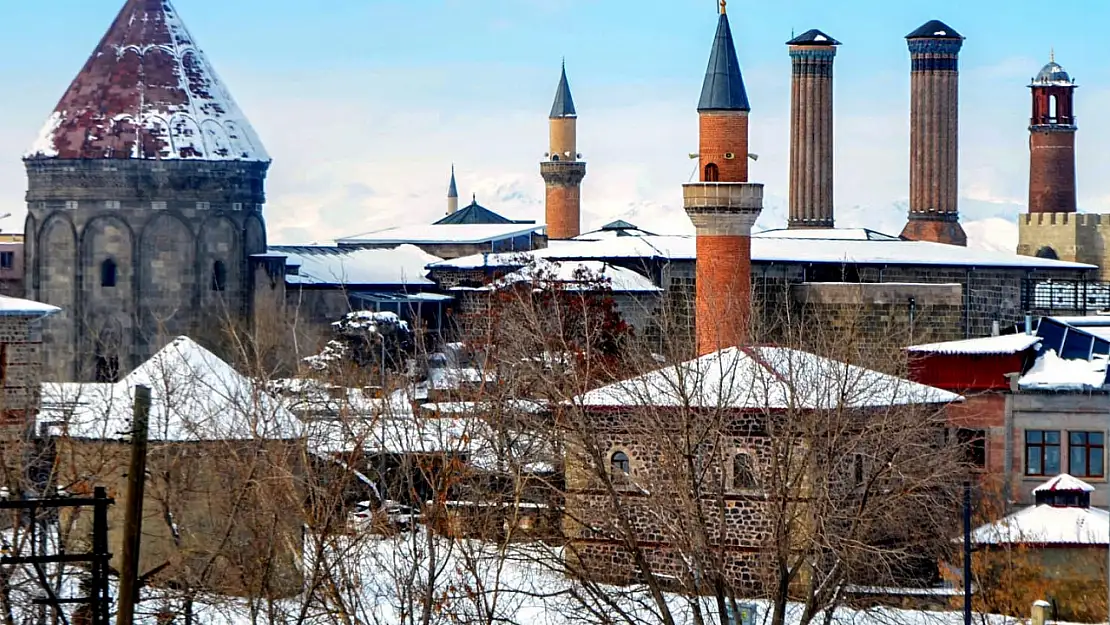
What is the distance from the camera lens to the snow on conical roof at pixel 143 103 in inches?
1417

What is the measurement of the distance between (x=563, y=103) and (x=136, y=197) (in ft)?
60.6

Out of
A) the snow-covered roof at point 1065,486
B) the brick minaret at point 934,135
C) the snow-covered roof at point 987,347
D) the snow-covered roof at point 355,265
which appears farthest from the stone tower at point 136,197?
the brick minaret at point 934,135

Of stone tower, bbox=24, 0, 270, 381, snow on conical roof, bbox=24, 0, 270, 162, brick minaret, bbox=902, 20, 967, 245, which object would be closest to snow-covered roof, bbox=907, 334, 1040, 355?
stone tower, bbox=24, 0, 270, 381

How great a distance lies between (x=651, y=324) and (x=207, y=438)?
14.9 meters

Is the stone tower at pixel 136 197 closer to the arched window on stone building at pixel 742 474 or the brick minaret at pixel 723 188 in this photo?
the brick minaret at pixel 723 188

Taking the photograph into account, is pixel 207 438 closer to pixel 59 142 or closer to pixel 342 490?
pixel 342 490

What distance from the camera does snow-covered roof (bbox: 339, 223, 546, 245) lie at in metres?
49.0

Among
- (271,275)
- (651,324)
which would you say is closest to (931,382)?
(651,324)

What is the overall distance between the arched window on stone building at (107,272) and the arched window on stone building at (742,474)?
1731cm

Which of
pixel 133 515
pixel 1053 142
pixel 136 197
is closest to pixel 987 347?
pixel 136 197

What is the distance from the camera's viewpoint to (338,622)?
58.7 ft

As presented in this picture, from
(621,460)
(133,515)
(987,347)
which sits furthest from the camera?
(987,347)

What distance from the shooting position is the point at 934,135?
A: 52594mm

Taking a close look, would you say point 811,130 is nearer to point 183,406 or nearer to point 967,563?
point 183,406
